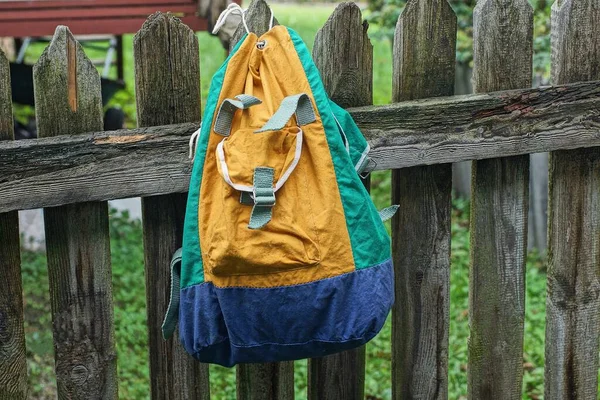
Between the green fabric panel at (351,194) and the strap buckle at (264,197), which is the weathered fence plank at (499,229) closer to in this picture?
the green fabric panel at (351,194)

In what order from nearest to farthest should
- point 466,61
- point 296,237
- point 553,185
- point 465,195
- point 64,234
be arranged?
point 296,237 < point 64,234 < point 553,185 < point 466,61 < point 465,195

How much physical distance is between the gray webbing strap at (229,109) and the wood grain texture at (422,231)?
626mm

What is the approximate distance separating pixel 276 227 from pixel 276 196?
8 cm

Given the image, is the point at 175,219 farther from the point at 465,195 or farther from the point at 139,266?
the point at 465,195

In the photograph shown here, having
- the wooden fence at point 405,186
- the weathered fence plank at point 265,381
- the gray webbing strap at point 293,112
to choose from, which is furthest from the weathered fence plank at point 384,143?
the weathered fence plank at point 265,381

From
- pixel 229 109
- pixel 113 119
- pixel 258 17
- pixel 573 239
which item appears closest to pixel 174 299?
pixel 229 109

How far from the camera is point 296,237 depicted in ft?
6.76

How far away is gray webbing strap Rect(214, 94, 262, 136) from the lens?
2082mm

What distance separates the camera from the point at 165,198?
2439 millimetres

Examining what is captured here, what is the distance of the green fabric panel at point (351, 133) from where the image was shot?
225 cm

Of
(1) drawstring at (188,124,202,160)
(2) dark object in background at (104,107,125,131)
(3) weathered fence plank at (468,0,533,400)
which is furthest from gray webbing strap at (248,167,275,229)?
(2) dark object in background at (104,107,125,131)

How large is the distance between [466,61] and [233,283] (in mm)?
4755

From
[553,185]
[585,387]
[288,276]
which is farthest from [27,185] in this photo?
[585,387]

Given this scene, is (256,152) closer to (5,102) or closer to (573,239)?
(5,102)
